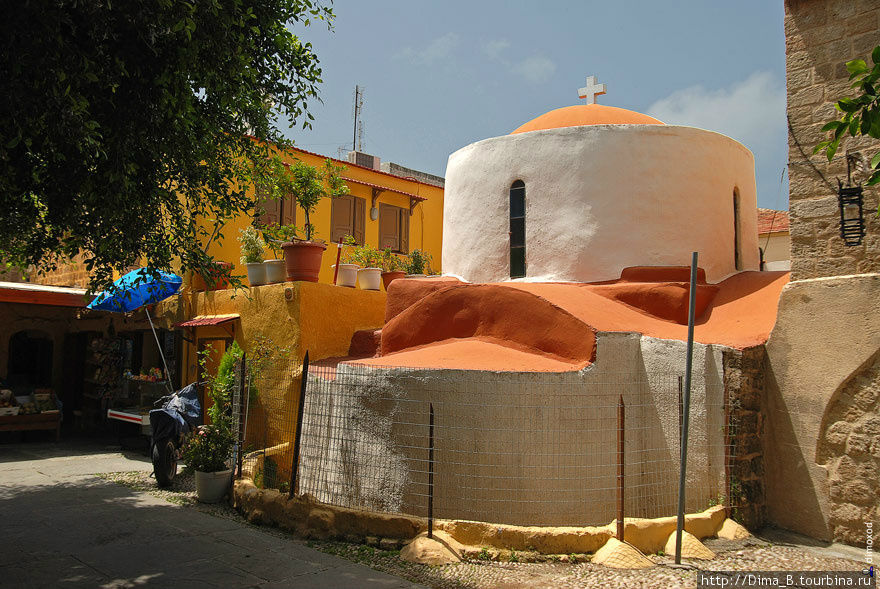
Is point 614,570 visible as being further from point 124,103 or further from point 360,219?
point 360,219

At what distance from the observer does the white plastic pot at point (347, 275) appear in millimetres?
11008

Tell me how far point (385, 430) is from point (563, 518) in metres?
2.10

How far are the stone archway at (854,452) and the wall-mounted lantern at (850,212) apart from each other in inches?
52.1

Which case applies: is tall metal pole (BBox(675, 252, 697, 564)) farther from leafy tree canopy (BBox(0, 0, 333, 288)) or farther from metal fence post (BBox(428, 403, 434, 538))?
leafy tree canopy (BBox(0, 0, 333, 288))

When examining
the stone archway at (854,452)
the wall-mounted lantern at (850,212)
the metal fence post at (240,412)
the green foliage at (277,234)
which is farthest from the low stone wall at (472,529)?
the green foliage at (277,234)

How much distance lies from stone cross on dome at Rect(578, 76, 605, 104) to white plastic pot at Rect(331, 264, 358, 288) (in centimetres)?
537

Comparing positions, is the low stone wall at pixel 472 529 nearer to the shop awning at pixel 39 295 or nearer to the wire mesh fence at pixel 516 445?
the wire mesh fence at pixel 516 445

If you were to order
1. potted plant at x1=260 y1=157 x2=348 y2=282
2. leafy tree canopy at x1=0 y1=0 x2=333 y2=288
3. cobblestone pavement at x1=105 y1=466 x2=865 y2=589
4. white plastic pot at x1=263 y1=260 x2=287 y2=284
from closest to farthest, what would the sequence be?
leafy tree canopy at x1=0 y1=0 x2=333 y2=288 → cobblestone pavement at x1=105 y1=466 x2=865 y2=589 → potted plant at x1=260 y1=157 x2=348 y2=282 → white plastic pot at x1=263 y1=260 x2=287 y2=284

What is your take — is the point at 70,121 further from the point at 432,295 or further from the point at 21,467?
the point at 21,467

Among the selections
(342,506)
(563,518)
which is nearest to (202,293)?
(342,506)

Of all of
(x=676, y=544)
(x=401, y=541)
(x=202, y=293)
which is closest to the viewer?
(x=676, y=544)

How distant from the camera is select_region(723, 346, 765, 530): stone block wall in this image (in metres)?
7.01

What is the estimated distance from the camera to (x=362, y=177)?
52.9 feet

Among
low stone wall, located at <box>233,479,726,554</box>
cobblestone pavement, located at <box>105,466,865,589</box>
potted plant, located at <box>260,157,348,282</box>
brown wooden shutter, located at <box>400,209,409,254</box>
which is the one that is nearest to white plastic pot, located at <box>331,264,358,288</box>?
potted plant, located at <box>260,157,348,282</box>
